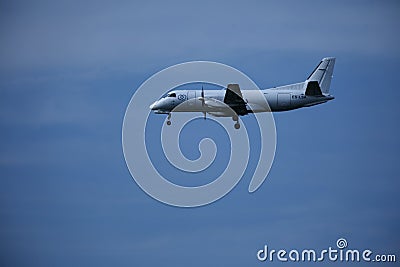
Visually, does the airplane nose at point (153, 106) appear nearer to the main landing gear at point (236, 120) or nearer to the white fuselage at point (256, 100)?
the white fuselage at point (256, 100)

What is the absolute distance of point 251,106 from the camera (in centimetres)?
4828

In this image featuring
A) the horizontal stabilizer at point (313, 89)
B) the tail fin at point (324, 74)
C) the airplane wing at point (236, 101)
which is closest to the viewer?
the horizontal stabilizer at point (313, 89)

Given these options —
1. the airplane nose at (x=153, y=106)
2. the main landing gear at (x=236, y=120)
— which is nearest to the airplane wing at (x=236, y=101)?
the main landing gear at (x=236, y=120)

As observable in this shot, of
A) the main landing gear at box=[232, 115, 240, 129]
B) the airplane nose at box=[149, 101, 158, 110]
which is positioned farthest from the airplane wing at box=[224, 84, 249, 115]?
the airplane nose at box=[149, 101, 158, 110]

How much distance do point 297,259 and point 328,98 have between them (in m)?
7.82

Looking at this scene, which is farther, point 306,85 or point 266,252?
point 306,85

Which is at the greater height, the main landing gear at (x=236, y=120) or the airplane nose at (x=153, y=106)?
the airplane nose at (x=153, y=106)

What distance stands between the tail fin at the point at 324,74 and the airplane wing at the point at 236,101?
2.87m

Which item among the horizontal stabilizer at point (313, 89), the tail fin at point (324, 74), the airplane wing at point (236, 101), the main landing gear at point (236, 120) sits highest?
the tail fin at point (324, 74)

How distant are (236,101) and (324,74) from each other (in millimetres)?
3676

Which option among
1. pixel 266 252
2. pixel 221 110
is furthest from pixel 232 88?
pixel 266 252

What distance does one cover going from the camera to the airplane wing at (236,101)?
47.3 m

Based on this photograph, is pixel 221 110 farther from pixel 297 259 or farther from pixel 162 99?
pixel 297 259

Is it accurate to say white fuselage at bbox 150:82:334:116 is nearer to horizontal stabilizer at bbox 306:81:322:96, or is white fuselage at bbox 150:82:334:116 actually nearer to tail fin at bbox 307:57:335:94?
horizontal stabilizer at bbox 306:81:322:96
